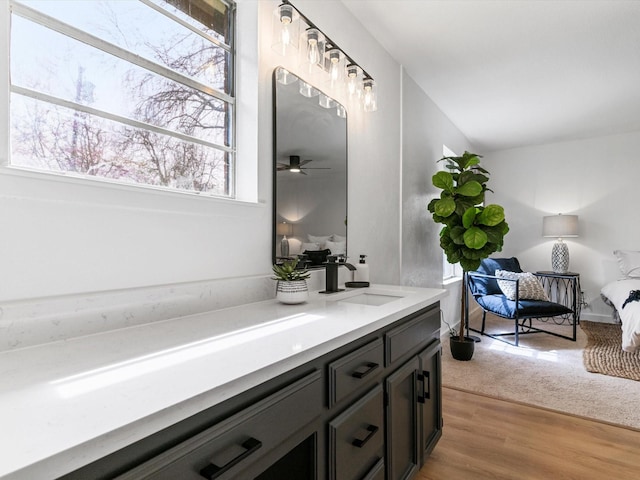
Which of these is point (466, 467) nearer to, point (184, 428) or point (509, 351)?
point (184, 428)

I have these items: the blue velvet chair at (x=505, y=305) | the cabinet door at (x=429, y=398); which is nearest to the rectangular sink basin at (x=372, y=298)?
the cabinet door at (x=429, y=398)

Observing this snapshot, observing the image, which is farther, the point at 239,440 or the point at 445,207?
the point at 445,207

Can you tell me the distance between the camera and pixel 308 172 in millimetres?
1966

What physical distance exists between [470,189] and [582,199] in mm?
3188

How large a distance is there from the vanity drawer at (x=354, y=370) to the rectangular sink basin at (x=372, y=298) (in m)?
0.59

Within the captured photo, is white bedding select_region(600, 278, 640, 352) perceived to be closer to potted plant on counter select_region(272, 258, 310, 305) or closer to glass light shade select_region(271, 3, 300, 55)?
potted plant on counter select_region(272, 258, 310, 305)

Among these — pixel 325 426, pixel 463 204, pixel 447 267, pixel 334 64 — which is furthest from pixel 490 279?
pixel 325 426

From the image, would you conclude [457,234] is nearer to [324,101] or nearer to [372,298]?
[372,298]

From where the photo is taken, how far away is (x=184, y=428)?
635mm

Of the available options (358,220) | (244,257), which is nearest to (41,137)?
(244,257)

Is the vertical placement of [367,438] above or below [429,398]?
above

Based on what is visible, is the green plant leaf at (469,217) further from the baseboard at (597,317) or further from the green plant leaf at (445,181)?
the baseboard at (597,317)

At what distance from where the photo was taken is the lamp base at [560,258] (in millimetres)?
5059

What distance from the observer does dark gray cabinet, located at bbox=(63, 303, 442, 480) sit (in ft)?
2.04
